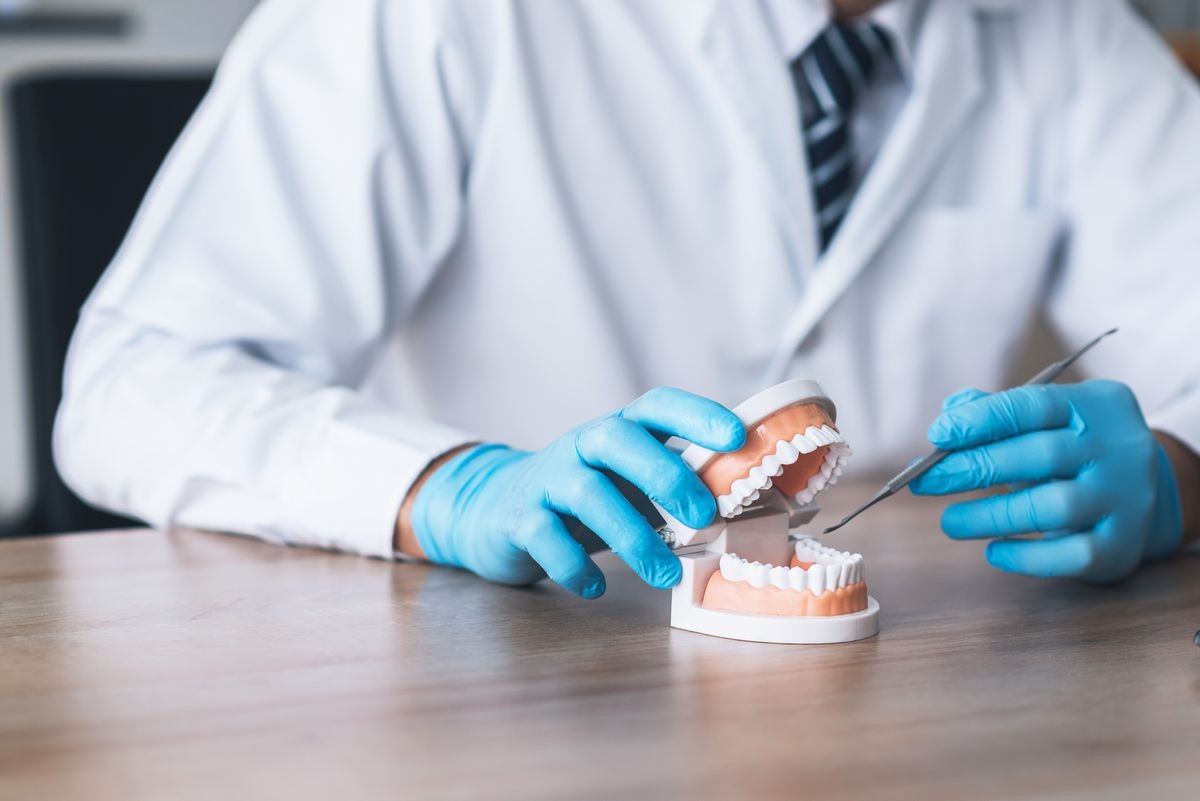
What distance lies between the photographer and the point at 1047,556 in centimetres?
83

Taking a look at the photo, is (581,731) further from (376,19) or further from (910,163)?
(910,163)

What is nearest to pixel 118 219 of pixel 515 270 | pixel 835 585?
pixel 515 270

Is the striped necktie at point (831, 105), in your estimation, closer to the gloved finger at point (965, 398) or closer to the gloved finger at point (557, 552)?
the gloved finger at point (965, 398)

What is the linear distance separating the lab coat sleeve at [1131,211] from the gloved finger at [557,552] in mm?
879

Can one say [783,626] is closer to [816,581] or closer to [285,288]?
[816,581]

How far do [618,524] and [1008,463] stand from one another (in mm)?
300

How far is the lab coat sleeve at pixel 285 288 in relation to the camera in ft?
3.11

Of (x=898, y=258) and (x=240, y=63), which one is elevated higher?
(x=240, y=63)

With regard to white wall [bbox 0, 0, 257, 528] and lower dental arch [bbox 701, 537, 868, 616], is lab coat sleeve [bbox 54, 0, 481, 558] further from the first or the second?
white wall [bbox 0, 0, 257, 528]

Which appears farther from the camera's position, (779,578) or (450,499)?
(450,499)

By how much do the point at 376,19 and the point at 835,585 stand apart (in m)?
0.73

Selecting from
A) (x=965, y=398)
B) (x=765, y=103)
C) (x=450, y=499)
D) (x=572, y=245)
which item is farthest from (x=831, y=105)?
(x=450, y=499)

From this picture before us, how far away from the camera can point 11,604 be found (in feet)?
2.51

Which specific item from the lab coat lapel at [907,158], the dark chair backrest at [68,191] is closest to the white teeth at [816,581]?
the lab coat lapel at [907,158]
